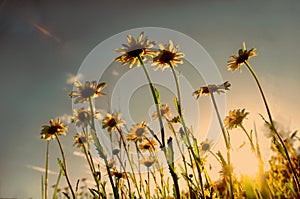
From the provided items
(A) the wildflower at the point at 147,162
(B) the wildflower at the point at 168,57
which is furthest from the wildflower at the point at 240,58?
(A) the wildflower at the point at 147,162

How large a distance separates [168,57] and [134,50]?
17cm

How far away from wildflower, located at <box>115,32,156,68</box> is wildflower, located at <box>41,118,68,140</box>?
0.65m

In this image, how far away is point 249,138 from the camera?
49.7 inches

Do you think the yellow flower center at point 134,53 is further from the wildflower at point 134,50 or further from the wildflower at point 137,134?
the wildflower at point 137,134

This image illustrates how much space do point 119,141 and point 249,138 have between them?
1.99 ft

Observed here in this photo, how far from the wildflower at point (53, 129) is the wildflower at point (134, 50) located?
0.65m

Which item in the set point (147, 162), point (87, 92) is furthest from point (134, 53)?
point (147, 162)

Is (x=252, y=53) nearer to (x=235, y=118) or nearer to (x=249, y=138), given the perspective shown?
(x=235, y=118)

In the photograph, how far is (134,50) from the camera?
1.44 metres

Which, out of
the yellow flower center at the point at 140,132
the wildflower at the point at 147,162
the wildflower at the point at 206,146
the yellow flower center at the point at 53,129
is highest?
the yellow flower center at the point at 140,132

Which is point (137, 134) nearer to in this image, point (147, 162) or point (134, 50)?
point (147, 162)

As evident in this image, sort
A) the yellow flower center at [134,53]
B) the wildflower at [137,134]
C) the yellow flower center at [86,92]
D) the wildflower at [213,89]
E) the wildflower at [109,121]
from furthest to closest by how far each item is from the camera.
Answer: the wildflower at [137,134] → the wildflower at [109,121] → the wildflower at [213,89] → the yellow flower center at [86,92] → the yellow flower center at [134,53]

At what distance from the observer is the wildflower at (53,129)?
180 cm

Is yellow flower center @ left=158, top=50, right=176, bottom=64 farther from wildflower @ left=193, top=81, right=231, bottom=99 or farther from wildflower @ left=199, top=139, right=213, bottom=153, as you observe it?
wildflower @ left=199, top=139, right=213, bottom=153
